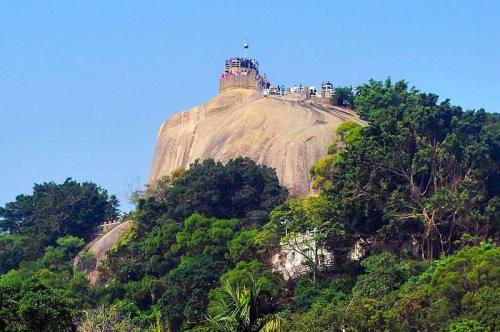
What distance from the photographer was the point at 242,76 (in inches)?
A: 2712

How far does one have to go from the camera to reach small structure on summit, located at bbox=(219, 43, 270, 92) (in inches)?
2707

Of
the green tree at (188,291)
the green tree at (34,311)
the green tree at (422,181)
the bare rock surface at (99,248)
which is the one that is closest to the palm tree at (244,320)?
the green tree at (34,311)

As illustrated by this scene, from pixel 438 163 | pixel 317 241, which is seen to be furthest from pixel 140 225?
pixel 438 163

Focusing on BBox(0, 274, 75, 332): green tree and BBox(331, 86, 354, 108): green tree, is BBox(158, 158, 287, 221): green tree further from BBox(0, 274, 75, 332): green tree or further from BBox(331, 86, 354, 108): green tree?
BBox(0, 274, 75, 332): green tree

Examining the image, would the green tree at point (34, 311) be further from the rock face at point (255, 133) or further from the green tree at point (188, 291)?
the rock face at point (255, 133)

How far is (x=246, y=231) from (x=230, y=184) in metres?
5.23

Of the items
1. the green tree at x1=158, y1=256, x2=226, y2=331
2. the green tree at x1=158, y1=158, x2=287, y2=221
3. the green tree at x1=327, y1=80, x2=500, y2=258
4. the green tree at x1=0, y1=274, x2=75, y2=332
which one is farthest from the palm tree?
the green tree at x1=158, y1=158, x2=287, y2=221

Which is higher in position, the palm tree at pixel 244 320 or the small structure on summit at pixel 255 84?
the small structure on summit at pixel 255 84

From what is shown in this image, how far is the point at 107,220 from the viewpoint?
2378 inches

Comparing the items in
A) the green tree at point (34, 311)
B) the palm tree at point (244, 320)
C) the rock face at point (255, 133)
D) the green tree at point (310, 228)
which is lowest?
the palm tree at point (244, 320)

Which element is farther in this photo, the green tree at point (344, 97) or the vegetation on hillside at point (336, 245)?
the green tree at point (344, 97)

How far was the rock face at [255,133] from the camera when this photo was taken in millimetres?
56188

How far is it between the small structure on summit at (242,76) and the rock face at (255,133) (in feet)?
1.83

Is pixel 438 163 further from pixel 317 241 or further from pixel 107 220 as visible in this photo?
pixel 107 220
